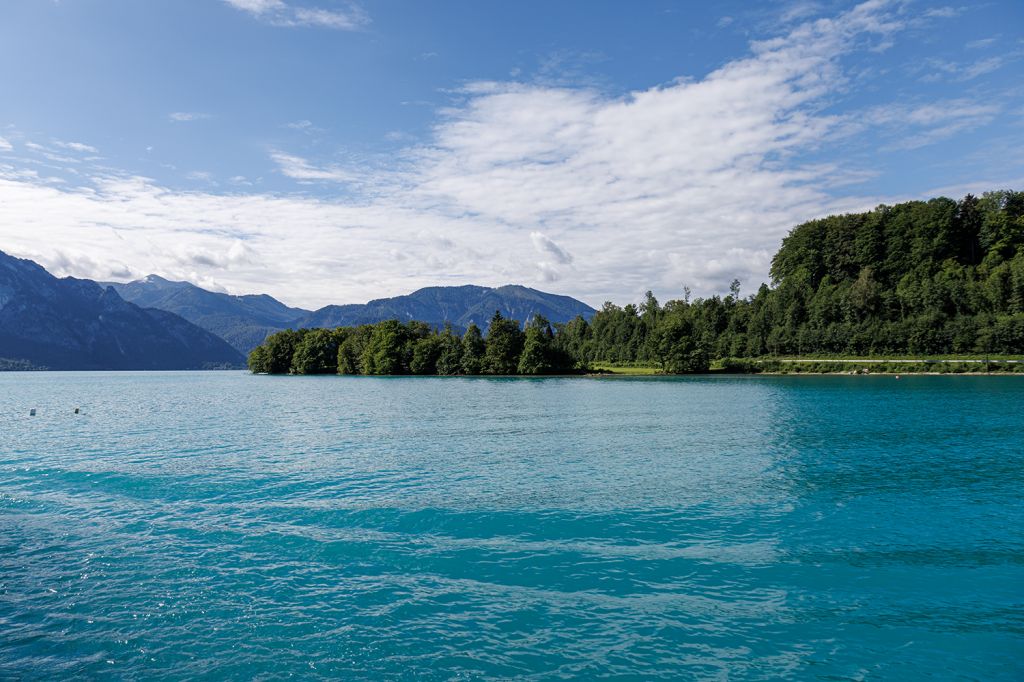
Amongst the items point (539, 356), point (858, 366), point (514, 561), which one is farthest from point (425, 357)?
point (514, 561)

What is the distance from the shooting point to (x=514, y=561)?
19.9m

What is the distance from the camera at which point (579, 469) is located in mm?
35719

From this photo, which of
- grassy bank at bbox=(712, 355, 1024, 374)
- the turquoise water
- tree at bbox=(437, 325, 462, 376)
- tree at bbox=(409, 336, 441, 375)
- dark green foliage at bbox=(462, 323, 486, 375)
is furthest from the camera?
tree at bbox=(409, 336, 441, 375)

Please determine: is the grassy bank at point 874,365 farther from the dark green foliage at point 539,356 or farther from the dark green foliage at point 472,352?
the dark green foliage at point 472,352

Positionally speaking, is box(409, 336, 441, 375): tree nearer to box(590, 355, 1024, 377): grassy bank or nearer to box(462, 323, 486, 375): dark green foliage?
box(462, 323, 486, 375): dark green foliage

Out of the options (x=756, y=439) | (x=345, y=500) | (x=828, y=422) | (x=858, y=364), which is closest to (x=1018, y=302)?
(x=858, y=364)

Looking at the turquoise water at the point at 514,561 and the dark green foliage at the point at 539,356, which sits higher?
the dark green foliage at the point at 539,356

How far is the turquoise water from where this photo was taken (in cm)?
1412

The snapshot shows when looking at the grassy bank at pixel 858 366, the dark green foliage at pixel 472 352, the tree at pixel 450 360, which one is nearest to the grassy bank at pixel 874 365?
the grassy bank at pixel 858 366

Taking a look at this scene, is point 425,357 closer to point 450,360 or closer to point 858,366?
point 450,360

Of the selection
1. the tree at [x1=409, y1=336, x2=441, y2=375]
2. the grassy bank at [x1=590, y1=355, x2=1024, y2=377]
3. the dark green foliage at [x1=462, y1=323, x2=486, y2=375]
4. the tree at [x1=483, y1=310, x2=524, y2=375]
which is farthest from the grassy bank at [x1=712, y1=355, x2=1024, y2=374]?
the tree at [x1=409, y1=336, x2=441, y2=375]

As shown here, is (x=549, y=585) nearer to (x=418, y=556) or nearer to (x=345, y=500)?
(x=418, y=556)

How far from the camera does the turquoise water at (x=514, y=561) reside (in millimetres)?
14117

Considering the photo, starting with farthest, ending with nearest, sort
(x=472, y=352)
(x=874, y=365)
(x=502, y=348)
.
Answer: (x=472, y=352)
(x=502, y=348)
(x=874, y=365)
